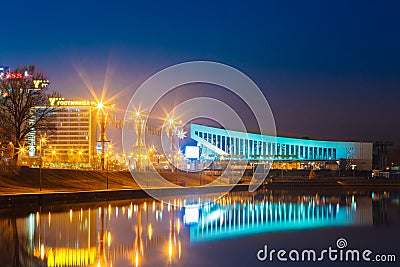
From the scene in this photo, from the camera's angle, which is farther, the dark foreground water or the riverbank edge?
the riverbank edge

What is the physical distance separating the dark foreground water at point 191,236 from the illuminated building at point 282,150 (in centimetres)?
7329

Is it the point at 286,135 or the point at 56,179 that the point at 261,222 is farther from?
the point at 286,135

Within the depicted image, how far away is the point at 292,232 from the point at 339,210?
12726 mm

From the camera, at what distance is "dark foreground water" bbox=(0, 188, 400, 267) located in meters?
17.9

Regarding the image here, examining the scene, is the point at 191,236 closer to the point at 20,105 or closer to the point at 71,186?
the point at 71,186

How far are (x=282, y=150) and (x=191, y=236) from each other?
98.0m

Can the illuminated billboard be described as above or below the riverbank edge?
above

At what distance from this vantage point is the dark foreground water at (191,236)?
17.9 metres

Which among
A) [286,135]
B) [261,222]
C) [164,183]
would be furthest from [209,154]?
[261,222]

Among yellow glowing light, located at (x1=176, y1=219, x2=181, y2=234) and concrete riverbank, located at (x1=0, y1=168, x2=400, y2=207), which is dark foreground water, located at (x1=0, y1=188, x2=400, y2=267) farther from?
concrete riverbank, located at (x1=0, y1=168, x2=400, y2=207)

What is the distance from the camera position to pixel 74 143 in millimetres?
115188

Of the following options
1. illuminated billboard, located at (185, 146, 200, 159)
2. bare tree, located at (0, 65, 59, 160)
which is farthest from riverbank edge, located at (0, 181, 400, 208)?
illuminated billboard, located at (185, 146, 200, 159)

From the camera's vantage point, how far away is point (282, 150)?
119938mm

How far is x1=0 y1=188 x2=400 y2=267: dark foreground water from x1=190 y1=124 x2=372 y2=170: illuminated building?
73285 millimetres
